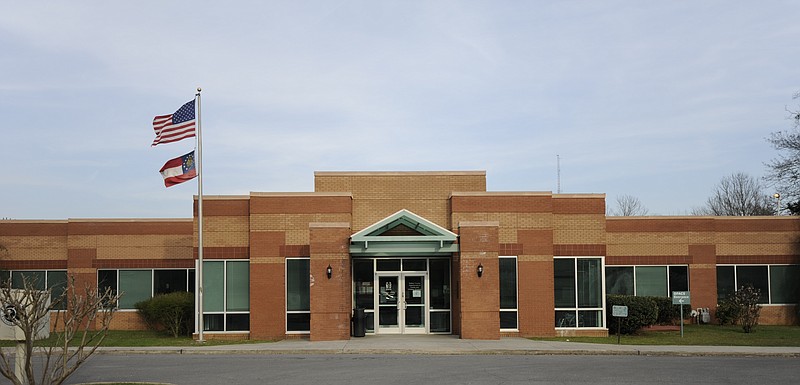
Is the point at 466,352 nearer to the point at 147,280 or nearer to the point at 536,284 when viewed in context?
the point at 536,284

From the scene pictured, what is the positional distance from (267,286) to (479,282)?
7047 mm

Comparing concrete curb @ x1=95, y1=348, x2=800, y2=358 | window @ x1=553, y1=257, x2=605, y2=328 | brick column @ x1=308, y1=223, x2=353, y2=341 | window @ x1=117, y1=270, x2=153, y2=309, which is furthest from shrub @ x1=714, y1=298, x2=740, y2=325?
window @ x1=117, y1=270, x2=153, y2=309

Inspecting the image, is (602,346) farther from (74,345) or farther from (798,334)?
(74,345)

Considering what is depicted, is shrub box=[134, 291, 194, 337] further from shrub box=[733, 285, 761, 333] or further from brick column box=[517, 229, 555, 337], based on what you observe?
shrub box=[733, 285, 761, 333]

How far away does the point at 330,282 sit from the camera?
27.5 m

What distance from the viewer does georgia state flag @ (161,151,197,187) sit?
90.6 ft

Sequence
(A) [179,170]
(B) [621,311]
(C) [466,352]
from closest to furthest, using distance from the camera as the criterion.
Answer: (C) [466,352] → (B) [621,311] → (A) [179,170]

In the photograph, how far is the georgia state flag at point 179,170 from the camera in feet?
90.6

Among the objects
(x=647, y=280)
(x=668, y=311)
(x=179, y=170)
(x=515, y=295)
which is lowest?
(x=668, y=311)

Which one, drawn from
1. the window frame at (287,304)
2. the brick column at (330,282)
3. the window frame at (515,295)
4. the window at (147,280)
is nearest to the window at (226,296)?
the window frame at (287,304)

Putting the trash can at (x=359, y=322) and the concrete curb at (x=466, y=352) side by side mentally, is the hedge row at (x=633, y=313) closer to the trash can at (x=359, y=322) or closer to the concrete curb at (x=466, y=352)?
the concrete curb at (x=466, y=352)

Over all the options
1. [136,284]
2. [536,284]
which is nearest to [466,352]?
[536,284]

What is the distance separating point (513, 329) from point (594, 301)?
115 inches

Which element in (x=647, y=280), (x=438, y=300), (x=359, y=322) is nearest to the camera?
(x=359, y=322)
